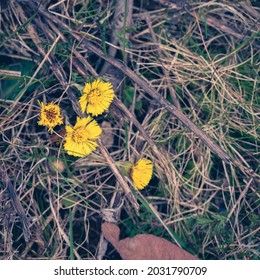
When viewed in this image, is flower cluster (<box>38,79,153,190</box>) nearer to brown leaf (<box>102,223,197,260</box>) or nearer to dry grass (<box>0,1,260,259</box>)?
dry grass (<box>0,1,260,259</box>)

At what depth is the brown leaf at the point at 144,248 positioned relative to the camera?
5.59 feet

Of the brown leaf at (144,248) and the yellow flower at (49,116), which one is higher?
the yellow flower at (49,116)

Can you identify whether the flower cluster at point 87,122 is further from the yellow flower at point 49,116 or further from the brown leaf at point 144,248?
the brown leaf at point 144,248

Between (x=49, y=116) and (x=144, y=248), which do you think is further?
(x=144, y=248)

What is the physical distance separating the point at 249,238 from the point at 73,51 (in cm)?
101

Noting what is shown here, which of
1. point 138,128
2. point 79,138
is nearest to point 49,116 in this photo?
point 79,138

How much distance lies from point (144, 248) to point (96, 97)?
2.00 feet

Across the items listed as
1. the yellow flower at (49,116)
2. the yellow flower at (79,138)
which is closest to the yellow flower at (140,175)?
the yellow flower at (79,138)

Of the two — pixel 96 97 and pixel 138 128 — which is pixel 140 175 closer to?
pixel 138 128

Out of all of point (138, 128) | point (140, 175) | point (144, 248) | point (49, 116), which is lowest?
point (144, 248)

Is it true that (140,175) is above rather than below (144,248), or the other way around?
above

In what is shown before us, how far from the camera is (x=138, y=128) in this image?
171 cm

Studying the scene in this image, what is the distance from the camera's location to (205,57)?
1804 mm
